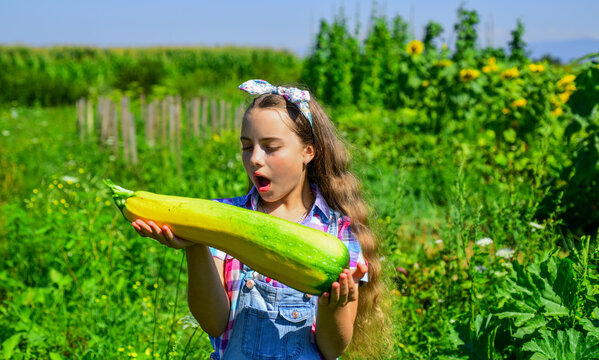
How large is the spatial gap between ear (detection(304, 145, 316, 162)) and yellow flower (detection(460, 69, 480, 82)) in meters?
5.03

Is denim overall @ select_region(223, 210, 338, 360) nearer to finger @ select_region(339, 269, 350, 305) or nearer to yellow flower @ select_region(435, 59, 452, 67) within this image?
finger @ select_region(339, 269, 350, 305)

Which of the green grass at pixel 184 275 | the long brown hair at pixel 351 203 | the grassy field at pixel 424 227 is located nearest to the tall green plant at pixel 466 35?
the grassy field at pixel 424 227

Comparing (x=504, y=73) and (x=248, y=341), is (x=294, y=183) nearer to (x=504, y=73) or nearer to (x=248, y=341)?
(x=248, y=341)

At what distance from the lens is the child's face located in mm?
1722

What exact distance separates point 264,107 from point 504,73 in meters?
5.44

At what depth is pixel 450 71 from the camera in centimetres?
672

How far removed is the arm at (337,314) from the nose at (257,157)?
452mm

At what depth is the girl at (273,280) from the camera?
165 cm

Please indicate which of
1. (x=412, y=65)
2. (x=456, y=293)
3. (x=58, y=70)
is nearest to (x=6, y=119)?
(x=412, y=65)

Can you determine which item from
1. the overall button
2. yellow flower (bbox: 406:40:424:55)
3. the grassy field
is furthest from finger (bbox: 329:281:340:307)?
yellow flower (bbox: 406:40:424:55)

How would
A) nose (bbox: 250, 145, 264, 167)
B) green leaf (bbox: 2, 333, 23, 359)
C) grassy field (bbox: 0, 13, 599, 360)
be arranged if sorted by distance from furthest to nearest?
1. green leaf (bbox: 2, 333, 23, 359)
2. grassy field (bbox: 0, 13, 599, 360)
3. nose (bbox: 250, 145, 264, 167)

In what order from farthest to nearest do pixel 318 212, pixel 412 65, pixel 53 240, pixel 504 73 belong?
pixel 412 65 → pixel 504 73 → pixel 53 240 → pixel 318 212

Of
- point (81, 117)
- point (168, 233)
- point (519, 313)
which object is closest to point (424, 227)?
point (519, 313)

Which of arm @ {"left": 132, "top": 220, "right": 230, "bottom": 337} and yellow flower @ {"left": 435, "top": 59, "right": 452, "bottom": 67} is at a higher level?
yellow flower @ {"left": 435, "top": 59, "right": 452, "bottom": 67}
